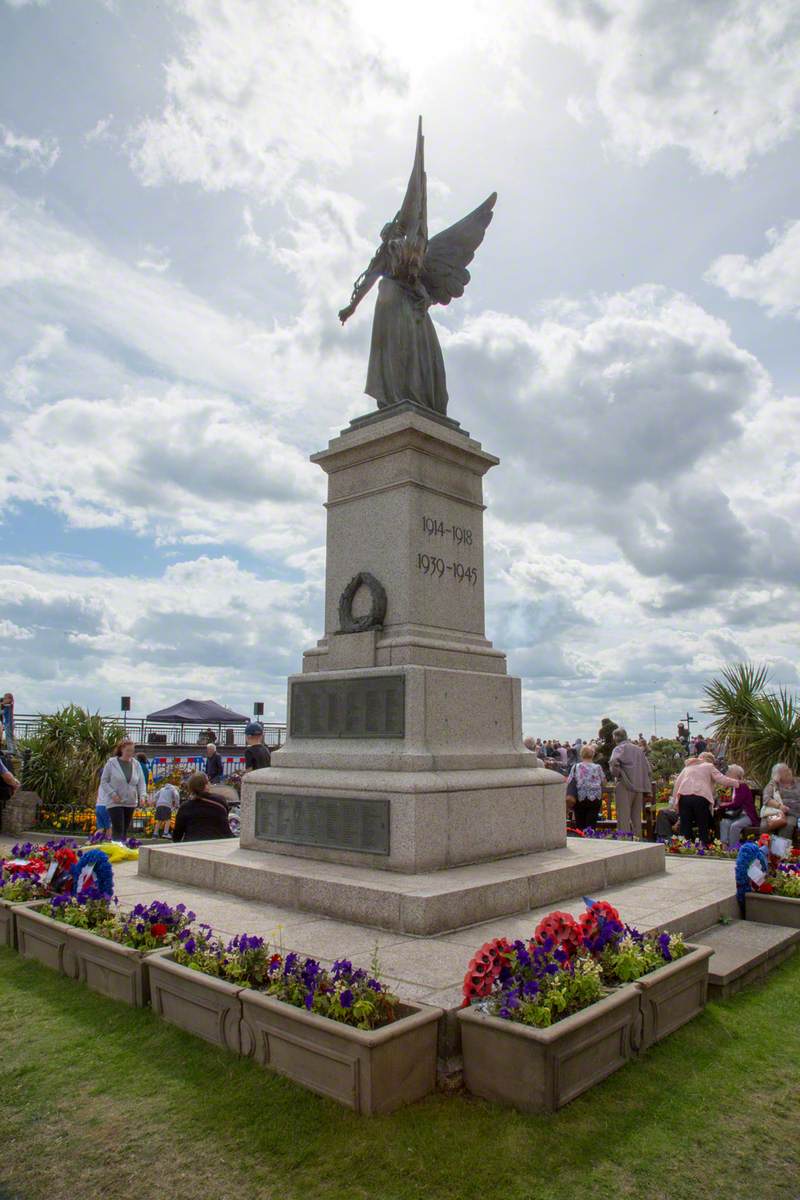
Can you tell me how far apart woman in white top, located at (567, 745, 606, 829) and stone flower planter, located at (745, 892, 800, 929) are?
552cm

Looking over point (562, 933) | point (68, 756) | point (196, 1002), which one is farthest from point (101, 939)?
point (68, 756)

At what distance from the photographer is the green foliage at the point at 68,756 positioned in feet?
54.6

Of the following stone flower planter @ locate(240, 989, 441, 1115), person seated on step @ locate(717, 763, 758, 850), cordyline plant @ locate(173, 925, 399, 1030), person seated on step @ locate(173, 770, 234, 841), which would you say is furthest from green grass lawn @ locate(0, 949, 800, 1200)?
person seated on step @ locate(717, 763, 758, 850)

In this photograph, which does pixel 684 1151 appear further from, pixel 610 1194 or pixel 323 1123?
pixel 323 1123

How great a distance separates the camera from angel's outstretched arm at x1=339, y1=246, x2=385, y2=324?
9812 millimetres

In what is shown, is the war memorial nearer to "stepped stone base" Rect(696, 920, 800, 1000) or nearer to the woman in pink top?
"stepped stone base" Rect(696, 920, 800, 1000)

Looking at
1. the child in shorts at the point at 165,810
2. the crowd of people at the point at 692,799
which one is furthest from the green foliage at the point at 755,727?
the child in shorts at the point at 165,810

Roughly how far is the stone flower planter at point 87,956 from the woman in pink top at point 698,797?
8.35 meters

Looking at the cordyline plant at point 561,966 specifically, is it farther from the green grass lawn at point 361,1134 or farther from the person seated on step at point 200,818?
the person seated on step at point 200,818

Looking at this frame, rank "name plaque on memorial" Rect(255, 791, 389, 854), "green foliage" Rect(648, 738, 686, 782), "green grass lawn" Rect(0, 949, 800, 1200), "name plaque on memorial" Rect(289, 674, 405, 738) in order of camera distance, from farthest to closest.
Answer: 1. "green foliage" Rect(648, 738, 686, 782)
2. "name plaque on memorial" Rect(289, 674, 405, 738)
3. "name plaque on memorial" Rect(255, 791, 389, 854)
4. "green grass lawn" Rect(0, 949, 800, 1200)

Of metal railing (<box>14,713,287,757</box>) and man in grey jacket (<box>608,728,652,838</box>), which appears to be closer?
man in grey jacket (<box>608,728,652,838</box>)

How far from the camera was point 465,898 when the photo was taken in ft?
19.9

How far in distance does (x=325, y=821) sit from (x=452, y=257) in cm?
676

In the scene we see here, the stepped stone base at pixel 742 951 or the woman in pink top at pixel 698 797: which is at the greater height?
the woman in pink top at pixel 698 797
